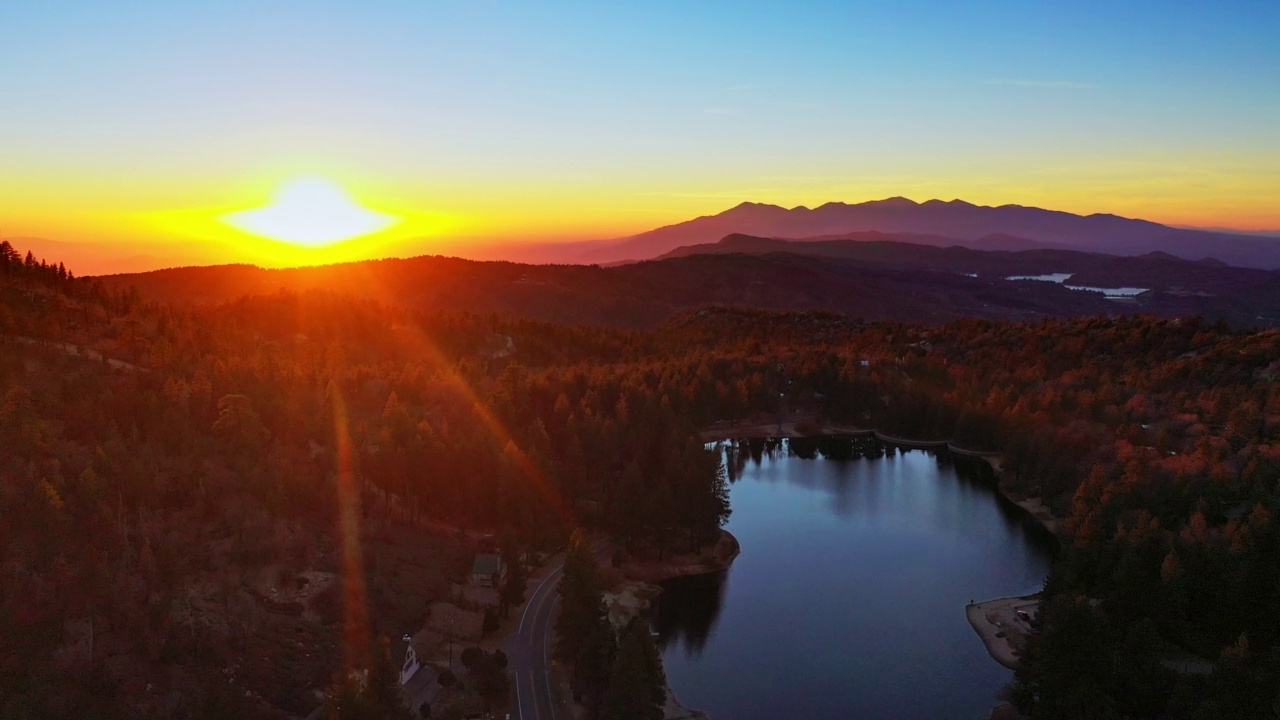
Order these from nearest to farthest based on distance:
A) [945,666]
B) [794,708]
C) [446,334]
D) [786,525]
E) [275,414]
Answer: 1. [794,708]
2. [945,666]
3. [275,414]
4. [786,525]
5. [446,334]

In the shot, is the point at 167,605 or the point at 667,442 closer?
the point at 167,605

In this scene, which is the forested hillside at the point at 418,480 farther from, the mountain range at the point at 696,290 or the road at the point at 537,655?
the mountain range at the point at 696,290

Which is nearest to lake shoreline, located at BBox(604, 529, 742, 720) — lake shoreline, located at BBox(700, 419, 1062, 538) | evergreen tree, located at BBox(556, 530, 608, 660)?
evergreen tree, located at BBox(556, 530, 608, 660)

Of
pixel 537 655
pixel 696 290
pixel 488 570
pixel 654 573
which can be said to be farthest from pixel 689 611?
pixel 696 290

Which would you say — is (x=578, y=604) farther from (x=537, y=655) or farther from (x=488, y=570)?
(x=488, y=570)

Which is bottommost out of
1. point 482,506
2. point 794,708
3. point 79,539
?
point 794,708

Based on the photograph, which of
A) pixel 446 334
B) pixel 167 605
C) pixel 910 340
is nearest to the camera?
pixel 167 605

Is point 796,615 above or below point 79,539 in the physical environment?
below

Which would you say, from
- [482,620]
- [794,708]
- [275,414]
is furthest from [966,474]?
[275,414]

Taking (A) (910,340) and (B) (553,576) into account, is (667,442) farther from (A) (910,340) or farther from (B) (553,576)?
(A) (910,340)
